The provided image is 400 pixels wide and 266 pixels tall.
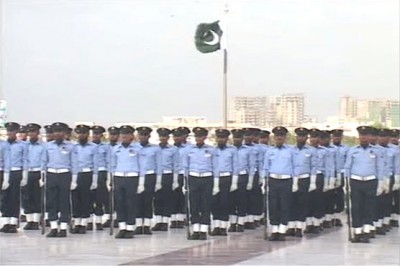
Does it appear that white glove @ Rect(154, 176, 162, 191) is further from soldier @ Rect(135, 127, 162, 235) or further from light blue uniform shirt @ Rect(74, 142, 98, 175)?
light blue uniform shirt @ Rect(74, 142, 98, 175)

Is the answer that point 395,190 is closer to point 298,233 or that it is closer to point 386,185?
point 386,185

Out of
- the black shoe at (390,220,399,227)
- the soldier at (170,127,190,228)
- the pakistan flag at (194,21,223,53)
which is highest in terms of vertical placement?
the pakistan flag at (194,21,223,53)

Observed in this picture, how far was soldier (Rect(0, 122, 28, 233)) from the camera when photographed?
11.1 m

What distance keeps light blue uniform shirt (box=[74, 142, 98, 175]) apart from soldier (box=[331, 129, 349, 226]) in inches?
135

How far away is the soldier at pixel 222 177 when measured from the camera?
1078 centimetres

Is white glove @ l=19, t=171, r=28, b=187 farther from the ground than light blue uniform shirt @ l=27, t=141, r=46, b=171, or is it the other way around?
light blue uniform shirt @ l=27, t=141, r=46, b=171

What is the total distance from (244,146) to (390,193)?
90.5 inches

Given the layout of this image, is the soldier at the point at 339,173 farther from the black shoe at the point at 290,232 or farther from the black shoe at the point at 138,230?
the black shoe at the point at 138,230

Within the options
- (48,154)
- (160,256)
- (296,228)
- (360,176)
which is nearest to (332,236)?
(296,228)

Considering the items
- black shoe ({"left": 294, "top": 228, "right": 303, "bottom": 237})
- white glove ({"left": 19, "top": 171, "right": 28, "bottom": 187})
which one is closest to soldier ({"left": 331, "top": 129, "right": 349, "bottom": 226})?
black shoe ({"left": 294, "top": 228, "right": 303, "bottom": 237})

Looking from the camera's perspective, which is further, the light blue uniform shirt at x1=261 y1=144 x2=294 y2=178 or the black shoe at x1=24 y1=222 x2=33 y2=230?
the black shoe at x1=24 y1=222 x2=33 y2=230

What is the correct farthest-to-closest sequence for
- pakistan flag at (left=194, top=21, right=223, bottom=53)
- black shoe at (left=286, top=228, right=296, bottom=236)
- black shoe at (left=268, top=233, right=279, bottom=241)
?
1. pakistan flag at (left=194, top=21, right=223, bottom=53)
2. black shoe at (left=286, top=228, right=296, bottom=236)
3. black shoe at (left=268, top=233, right=279, bottom=241)

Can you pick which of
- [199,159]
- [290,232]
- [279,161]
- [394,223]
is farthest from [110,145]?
[394,223]

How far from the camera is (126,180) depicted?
34.6ft
